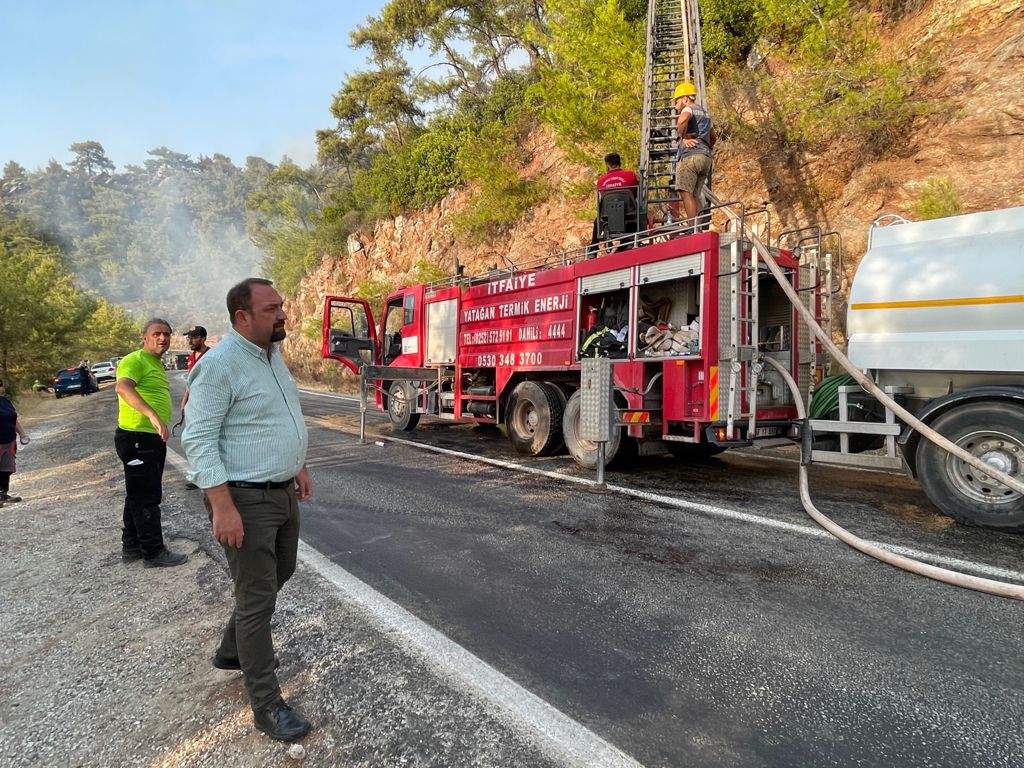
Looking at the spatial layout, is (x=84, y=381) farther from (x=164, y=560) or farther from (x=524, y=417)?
(x=164, y=560)

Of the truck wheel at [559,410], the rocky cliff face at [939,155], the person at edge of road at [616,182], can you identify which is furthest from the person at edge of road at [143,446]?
the rocky cliff face at [939,155]

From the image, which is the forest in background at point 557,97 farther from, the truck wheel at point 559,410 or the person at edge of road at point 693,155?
the truck wheel at point 559,410

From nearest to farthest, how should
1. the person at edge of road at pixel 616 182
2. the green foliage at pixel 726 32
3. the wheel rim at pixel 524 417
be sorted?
the wheel rim at pixel 524 417 → the person at edge of road at pixel 616 182 → the green foliage at pixel 726 32

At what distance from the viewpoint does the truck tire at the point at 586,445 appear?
22.1ft

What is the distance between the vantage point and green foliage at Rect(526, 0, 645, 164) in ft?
41.0

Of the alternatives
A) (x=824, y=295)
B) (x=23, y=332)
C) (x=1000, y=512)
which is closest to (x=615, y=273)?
(x=824, y=295)

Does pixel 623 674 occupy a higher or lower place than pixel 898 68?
lower

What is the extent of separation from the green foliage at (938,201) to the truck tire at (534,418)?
7.19 metres

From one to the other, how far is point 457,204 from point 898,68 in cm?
1846

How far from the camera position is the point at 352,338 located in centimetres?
1209

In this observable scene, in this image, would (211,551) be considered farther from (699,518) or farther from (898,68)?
(898,68)

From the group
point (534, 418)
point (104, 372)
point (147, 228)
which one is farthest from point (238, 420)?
point (147, 228)

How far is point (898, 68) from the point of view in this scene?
10562 mm

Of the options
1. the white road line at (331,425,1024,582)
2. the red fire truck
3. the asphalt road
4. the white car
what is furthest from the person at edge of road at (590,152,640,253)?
the white car
